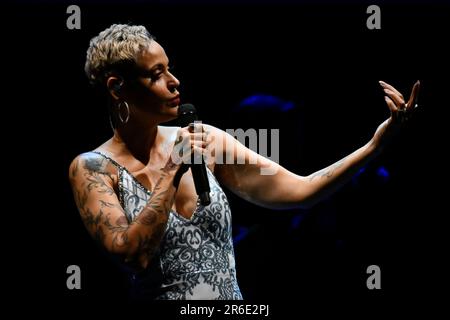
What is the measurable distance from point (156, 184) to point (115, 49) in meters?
0.38

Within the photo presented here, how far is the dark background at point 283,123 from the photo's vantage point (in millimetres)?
2203

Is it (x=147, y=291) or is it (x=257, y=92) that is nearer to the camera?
(x=147, y=291)

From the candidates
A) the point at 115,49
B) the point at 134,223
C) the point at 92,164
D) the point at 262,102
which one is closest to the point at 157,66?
the point at 115,49

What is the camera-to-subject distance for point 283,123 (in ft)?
7.45

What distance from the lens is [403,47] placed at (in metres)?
2.20

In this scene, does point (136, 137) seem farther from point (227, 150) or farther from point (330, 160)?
point (330, 160)

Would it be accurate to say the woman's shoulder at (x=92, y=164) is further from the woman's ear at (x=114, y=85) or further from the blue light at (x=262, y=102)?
the blue light at (x=262, y=102)

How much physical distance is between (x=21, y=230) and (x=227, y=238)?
897 mm

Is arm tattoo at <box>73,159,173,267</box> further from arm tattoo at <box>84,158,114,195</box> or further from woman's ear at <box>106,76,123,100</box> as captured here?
woman's ear at <box>106,76,123,100</box>

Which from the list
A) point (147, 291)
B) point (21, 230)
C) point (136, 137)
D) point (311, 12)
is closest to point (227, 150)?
point (136, 137)

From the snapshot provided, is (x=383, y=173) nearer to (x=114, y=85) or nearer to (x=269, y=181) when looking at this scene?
(x=269, y=181)

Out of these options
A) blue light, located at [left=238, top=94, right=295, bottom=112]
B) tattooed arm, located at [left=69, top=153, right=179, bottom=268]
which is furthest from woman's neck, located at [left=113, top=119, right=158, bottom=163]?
blue light, located at [left=238, top=94, right=295, bottom=112]

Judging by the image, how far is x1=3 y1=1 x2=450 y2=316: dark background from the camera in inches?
86.7

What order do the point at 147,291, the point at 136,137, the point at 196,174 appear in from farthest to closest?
1. the point at 136,137
2. the point at 147,291
3. the point at 196,174
